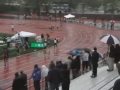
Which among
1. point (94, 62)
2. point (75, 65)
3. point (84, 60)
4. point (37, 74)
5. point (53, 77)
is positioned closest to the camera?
point (53, 77)

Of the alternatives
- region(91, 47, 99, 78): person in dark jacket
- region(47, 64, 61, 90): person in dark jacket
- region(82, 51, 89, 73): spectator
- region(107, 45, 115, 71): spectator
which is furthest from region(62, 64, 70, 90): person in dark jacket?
region(82, 51, 89, 73): spectator

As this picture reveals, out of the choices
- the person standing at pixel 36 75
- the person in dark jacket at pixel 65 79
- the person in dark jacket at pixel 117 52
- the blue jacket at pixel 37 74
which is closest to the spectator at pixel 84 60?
the person in dark jacket at pixel 117 52

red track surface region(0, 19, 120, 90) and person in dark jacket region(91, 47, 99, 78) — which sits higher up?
person in dark jacket region(91, 47, 99, 78)

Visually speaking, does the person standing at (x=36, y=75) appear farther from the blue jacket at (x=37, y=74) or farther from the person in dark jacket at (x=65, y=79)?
the person in dark jacket at (x=65, y=79)

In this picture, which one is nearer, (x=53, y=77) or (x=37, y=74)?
(x=53, y=77)

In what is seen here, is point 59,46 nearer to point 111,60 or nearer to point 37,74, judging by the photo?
point 111,60

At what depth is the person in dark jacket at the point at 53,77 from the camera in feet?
47.4

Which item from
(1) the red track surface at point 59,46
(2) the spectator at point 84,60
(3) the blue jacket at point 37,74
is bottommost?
(1) the red track surface at point 59,46

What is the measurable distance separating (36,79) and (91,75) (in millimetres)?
3479

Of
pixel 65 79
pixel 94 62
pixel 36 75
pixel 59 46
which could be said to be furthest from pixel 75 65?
pixel 59 46

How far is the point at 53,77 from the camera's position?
14578 millimetres

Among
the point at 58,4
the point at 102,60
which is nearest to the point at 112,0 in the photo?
the point at 58,4

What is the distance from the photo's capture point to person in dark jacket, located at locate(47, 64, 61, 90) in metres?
14.5

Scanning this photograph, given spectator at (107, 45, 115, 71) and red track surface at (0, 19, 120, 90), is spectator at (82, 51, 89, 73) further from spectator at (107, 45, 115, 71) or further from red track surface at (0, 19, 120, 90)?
red track surface at (0, 19, 120, 90)
